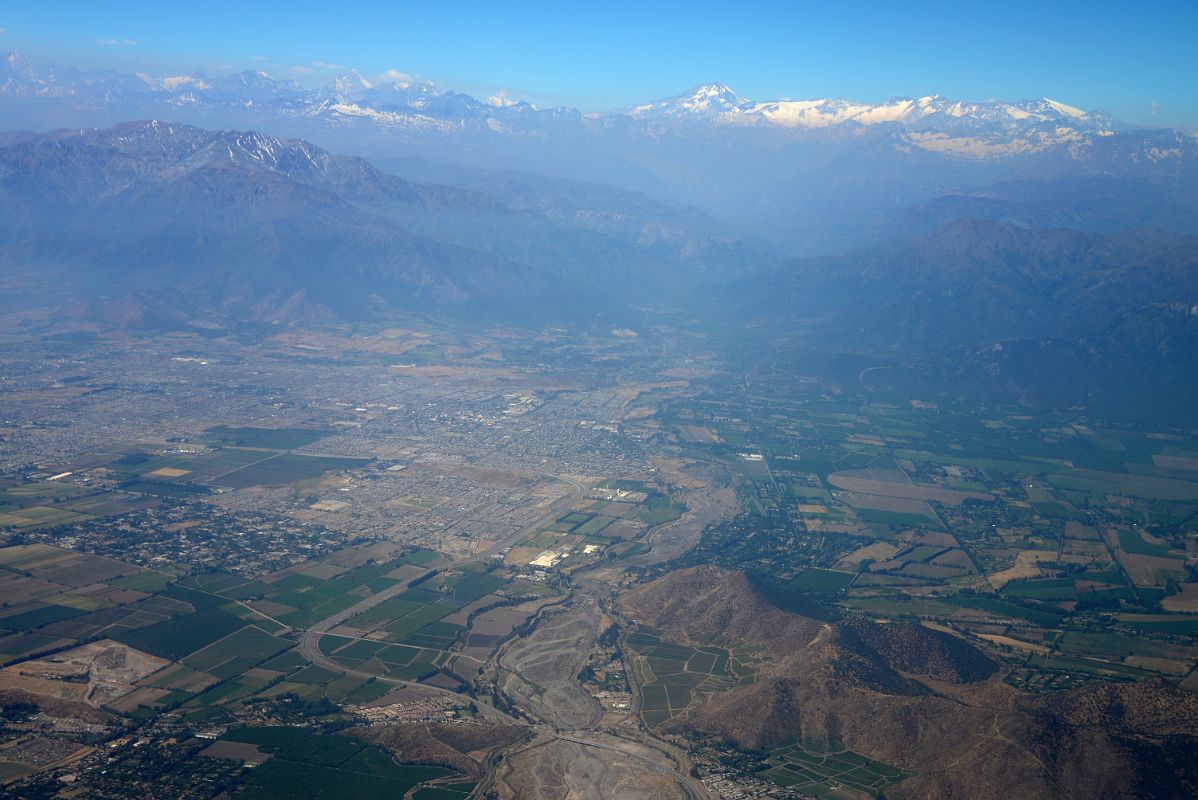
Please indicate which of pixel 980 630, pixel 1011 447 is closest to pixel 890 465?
pixel 1011 447

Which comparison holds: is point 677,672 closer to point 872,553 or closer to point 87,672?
point 872,553

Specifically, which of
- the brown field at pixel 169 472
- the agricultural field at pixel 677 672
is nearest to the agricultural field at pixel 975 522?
the agricultural field at pixel 677 672

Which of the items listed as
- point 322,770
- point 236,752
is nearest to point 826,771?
point 322,770

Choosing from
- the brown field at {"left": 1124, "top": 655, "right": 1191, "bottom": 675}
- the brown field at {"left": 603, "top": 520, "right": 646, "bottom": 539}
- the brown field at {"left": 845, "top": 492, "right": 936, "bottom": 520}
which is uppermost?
the brown field at {"left": 1124, "top": 655, "right": 1191, "bottom": 675}

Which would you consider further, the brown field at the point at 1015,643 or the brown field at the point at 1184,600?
the brown field at the point at 1184,600

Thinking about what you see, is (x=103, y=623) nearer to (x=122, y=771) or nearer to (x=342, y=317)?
(x=122, y=771)

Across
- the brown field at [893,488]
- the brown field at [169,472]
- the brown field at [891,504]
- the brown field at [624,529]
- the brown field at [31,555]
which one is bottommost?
the brown field at [893,488]

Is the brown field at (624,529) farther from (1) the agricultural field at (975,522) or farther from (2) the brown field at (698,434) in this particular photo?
(2) the brown field at (698,434)

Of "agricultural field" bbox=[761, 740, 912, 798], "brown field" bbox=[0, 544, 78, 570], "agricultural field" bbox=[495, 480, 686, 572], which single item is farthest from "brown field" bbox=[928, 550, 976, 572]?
"brown field" bbox=[0, 544, 78, 570]

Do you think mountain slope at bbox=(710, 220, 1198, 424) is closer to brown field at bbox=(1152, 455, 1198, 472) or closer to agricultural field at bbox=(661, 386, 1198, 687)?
agricultural field at bbox=(661, 386, 1198, 687)
